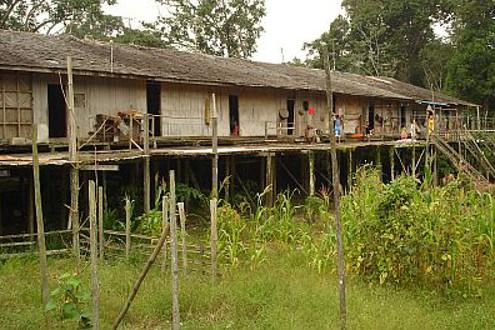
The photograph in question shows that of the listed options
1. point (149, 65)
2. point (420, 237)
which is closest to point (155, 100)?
point (149, 65)

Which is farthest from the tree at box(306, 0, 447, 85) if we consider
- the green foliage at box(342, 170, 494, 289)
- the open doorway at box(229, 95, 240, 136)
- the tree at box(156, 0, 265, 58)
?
the green foliage at box(342, 170, 494, 289)

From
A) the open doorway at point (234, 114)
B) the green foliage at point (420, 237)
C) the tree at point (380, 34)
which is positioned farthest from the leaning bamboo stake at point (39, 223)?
the tree at point (380, 34)

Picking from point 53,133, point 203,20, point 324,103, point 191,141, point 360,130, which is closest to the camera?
point 53,133

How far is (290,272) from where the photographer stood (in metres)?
8.90

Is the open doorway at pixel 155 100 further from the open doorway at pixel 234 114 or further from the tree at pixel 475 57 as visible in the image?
the tree at pixel 475 57

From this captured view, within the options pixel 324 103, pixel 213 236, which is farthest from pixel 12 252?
pixel 324 103

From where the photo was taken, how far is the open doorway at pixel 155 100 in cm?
1625

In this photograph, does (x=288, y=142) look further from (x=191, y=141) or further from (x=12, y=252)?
(x=12, y=252)

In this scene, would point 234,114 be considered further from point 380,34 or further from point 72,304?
point 380,34

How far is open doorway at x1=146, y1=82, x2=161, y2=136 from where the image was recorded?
16.2 m

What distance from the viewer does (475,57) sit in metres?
30.8

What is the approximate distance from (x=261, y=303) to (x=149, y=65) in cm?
1049

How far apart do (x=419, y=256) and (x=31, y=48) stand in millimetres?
11159

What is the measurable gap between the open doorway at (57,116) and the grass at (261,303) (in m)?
6.68
